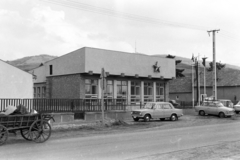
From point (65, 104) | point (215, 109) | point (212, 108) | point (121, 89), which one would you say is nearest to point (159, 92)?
point (121, 89)

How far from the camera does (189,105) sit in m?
40.1

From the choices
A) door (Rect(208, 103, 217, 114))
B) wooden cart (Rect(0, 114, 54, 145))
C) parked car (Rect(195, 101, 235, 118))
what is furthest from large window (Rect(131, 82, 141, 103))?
wooden cart (Rect(0, 114, 54, 145))

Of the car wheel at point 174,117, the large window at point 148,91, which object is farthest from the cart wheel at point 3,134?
the large window at point 148,91

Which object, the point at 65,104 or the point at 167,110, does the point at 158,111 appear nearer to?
the point at 167,110

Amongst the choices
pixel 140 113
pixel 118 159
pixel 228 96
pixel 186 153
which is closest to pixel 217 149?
pixel 186 153

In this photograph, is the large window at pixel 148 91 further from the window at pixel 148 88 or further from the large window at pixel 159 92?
the large window at pixel 159 92

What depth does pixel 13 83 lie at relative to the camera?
77.0 ft

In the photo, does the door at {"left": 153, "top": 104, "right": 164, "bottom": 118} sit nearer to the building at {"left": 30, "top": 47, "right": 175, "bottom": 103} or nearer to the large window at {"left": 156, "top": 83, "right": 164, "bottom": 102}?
the building at {"left": 30, "top": 47, "right": 175, "bottom": 103}

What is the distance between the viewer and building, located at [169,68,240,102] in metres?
55.8

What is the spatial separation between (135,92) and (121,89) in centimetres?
234

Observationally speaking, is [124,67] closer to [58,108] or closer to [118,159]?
[58,108]

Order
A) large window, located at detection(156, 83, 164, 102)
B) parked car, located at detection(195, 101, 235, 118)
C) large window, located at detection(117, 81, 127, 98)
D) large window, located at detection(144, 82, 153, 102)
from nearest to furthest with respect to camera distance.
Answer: parked car, located at detection(195, 101, 235, 118) < large window, located at detection(117, 81, 127, 98) < large window, located at detection(144, 82, 153, 102) < large window, located at detection(156, 83, 164, 102)

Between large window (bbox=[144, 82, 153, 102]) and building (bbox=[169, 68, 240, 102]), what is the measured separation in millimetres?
20438

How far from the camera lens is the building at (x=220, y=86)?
5578 centimetres
